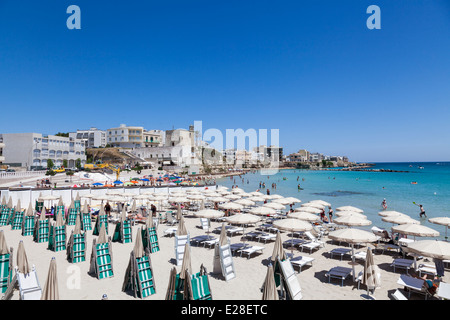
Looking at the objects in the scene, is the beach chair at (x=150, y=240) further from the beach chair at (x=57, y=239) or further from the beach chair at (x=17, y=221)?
the beach chair at (x=17, y=221)

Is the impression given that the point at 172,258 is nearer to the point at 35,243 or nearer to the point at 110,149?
the point at 35,243

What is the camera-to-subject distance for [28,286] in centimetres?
675

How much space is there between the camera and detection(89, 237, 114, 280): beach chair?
891 centimetres

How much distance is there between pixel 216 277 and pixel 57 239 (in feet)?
24.5

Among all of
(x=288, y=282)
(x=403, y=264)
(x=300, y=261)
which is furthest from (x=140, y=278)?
(x=403, y=264)

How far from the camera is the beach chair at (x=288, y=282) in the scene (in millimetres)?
7297

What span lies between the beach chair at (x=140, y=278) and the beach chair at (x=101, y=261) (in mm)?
1319

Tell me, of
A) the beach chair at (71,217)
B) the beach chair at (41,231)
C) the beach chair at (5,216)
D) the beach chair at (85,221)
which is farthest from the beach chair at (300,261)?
the beach chair at (5,216)

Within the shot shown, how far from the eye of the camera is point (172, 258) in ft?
36.5

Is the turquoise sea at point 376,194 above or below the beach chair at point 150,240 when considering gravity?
below
